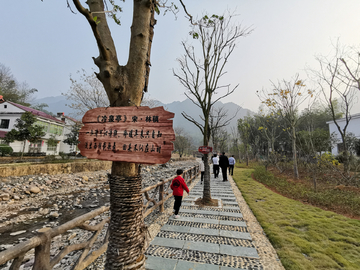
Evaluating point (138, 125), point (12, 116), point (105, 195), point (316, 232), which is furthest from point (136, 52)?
point (12, 116)

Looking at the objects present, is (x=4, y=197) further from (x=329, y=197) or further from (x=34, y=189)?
(x=329, y=197)

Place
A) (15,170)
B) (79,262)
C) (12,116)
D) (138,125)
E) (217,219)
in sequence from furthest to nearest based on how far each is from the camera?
(12,116) < (15,170) < (217,219) < (79,262) < (138,125)

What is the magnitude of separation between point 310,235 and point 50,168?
15022mm

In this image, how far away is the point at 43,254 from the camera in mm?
1775

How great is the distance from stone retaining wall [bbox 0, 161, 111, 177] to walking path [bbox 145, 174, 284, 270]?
450 inches

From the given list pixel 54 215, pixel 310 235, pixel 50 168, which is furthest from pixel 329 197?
pixel 50 168

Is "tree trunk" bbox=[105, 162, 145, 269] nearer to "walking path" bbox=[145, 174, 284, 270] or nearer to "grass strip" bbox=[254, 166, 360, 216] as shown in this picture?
"walking path" bbox=[145, 174, 284, 270]

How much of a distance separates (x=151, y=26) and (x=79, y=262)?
3.28 m

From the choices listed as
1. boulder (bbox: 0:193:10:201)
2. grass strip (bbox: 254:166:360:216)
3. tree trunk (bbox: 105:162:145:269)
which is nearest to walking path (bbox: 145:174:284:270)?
tree trunk (bbox: 105:162:145:269)

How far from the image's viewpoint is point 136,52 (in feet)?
6.20

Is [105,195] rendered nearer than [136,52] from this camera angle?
No

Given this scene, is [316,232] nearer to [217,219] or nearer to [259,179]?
[217,219]

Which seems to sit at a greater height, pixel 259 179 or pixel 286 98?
Result: pixel 286 98

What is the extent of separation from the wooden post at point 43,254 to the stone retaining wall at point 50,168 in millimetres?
12108
